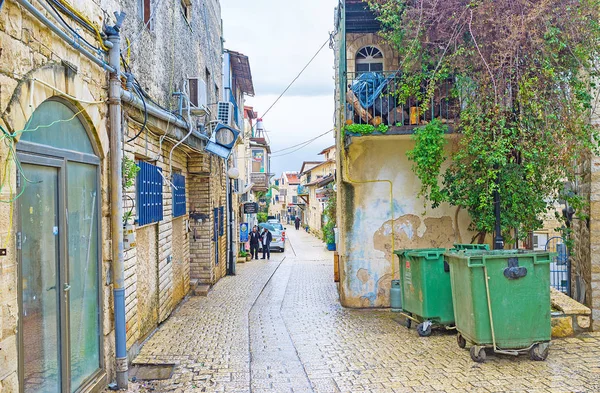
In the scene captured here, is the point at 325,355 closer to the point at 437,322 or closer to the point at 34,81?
the point at 437,322

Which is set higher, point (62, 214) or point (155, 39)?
point (155, 39)

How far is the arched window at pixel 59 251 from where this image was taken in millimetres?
4078

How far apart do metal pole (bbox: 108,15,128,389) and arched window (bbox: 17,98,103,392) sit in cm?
20

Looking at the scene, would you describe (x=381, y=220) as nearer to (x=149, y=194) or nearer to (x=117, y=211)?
(x=149, y=194)

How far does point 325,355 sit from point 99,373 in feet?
9.26

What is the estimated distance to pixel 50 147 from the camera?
4.45 metres

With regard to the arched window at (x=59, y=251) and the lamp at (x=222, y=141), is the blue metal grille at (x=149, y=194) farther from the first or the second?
the lamp at (x=222, y=141)

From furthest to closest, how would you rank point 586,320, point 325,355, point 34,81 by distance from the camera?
point 586,320 → point 325,355 → point 34,81

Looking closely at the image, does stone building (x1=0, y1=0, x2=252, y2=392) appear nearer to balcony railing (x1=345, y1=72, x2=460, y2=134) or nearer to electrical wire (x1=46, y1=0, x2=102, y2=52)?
electrical wire (x1=46, y1=0, x2=102, y2=52)

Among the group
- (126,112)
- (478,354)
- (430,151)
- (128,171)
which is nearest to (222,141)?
(430,151)

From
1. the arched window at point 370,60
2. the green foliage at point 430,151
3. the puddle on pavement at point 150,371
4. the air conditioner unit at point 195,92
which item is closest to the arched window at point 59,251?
the puddle on pavement at point 150,371

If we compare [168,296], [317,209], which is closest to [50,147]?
[168,296]

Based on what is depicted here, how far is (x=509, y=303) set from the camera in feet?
20.8

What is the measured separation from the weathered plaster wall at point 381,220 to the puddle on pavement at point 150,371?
465 cm
